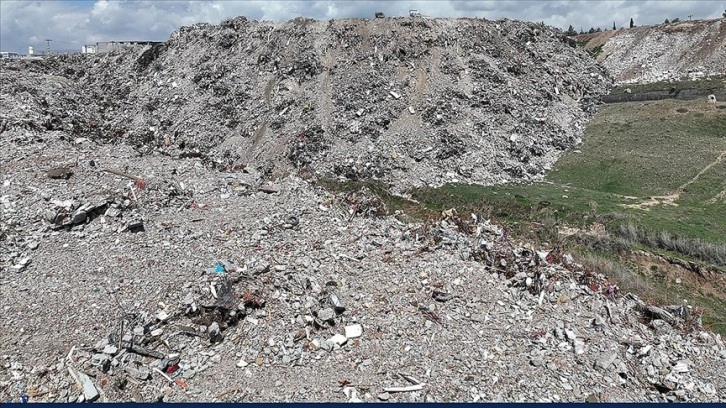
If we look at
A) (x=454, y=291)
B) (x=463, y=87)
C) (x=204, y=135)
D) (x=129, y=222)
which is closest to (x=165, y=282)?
(x=129, y=222)

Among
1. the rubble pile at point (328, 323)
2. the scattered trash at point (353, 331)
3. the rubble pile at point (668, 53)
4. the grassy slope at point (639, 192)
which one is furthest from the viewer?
the rubble pile at point (668, 53)

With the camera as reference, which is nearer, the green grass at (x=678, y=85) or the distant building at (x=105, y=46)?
the green grass at (x=678, y=85)

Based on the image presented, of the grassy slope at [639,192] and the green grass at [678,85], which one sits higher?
the green grass at [678,85]

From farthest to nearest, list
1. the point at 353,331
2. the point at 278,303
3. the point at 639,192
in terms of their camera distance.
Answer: the point at 639,192, the point at 278,303, the point at 353,331

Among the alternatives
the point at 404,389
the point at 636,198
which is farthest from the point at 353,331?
the point at 636,198

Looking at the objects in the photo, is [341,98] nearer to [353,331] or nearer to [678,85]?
[353,331]

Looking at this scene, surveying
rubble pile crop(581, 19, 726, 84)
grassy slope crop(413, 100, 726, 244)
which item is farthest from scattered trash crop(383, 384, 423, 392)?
rubble pile crop(581, 19, 726, 84)

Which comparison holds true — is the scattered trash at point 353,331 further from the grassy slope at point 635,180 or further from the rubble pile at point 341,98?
the rubble pile at point 341,98

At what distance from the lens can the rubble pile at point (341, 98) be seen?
26.3 m

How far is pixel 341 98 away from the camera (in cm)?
2920

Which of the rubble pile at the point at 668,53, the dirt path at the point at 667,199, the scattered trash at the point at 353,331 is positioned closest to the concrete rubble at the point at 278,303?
the scattered trash at the point at 353,331

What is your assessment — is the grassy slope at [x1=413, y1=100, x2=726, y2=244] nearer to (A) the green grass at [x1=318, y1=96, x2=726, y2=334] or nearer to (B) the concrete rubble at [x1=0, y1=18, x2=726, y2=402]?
(A) the green grass at [x1=318, y1=96, x2=726, y2=334]

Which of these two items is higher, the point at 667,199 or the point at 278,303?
the point at 278,303

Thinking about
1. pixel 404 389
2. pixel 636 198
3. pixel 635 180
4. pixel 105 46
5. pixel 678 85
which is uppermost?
pixel 105 46
